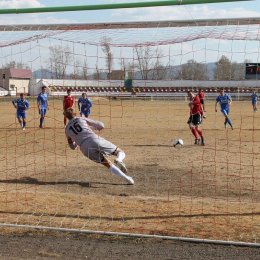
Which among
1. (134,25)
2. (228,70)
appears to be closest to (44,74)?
(134,25)

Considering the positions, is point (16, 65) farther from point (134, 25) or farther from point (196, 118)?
point (196, 118)

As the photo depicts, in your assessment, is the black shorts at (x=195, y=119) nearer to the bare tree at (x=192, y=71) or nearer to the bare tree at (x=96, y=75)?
the bare tree at (x=192, y=71)

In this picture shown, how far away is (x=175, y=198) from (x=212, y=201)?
653mm

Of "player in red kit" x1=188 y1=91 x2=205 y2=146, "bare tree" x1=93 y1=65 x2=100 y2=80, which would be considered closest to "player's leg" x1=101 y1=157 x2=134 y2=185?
"bare tree" x1=93 y1=65 x2=100 y2=80

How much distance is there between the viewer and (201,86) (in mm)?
9156

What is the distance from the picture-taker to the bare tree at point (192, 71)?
8.15 m

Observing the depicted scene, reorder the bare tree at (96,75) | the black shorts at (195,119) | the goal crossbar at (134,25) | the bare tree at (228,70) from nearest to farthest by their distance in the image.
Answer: the goal crossbar at (134,25)
the bare tree at (228,70)
the bare tree at (96,75)
the black shorts at (195,119)

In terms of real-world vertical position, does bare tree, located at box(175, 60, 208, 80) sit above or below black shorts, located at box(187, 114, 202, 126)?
above

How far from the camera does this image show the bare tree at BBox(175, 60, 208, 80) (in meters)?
8.15

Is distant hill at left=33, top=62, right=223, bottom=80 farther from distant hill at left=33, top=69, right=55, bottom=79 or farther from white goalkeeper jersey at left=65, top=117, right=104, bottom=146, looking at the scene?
white goalkeeper jersey at left=65, top=117, right=104, bottom=146

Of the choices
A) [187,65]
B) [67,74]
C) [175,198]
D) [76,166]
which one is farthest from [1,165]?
[187,65]

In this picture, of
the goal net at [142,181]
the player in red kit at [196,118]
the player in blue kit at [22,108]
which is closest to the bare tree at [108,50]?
the goal net at [142,181]

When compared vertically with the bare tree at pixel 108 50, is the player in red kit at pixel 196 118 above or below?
below

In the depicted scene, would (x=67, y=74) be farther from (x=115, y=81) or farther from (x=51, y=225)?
(x=51, y=225)
